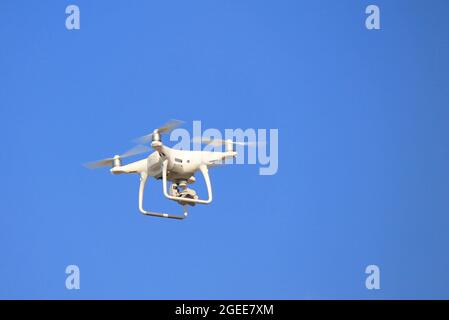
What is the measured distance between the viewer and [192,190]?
59.7 m

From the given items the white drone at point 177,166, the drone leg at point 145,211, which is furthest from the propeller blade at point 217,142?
the drone leg at point 145,211

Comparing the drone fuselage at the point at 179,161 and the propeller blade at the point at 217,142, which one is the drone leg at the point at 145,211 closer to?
the drone fuselage at the point at 179,161

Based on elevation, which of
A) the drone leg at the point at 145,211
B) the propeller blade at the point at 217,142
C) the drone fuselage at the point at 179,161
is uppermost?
the propeller blade at the point at 217,142

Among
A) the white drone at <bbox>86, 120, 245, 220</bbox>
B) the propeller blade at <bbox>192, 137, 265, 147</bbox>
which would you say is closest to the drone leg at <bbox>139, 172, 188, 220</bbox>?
the white drone at <bbox>86, 120, 245, 220</bbox>

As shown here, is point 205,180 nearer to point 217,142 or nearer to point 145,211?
point 217,142

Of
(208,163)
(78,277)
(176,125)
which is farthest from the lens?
(78,277)

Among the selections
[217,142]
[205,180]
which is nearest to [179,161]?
[205,180]

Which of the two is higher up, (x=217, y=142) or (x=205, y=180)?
(x=217, y=142)

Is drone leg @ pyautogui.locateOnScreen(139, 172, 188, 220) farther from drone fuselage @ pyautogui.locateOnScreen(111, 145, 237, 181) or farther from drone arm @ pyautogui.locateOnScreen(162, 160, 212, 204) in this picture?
drone arm @ pyautogui.locateOnScreen(162, 160, 212, 204)
